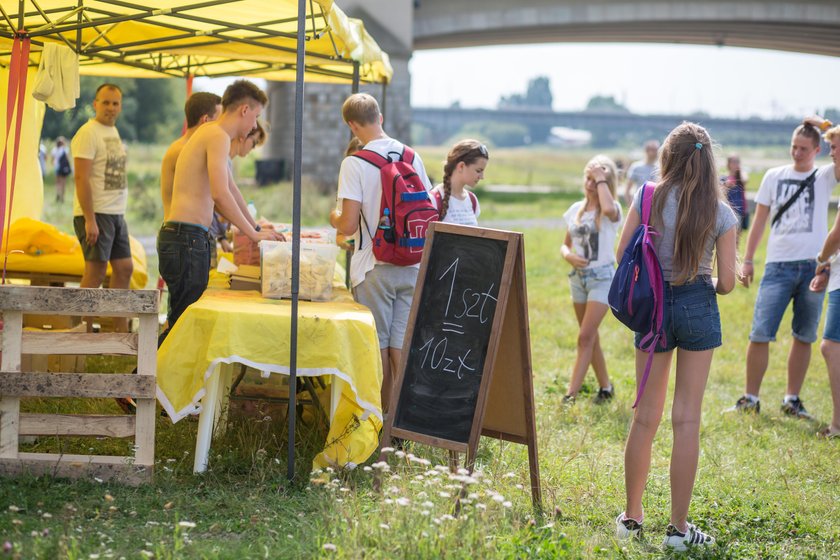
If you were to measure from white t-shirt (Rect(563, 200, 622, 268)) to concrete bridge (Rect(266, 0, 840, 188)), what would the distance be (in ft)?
59.9

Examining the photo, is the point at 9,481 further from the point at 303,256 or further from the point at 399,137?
the point at 399,137

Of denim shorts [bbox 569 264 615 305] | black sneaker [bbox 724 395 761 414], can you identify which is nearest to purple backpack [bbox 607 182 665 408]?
denim shorts [bbox 569 264 615 305]

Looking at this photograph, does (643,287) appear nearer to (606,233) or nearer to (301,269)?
(301,269)

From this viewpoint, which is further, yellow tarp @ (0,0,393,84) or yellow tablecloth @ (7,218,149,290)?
yellow tablecloth @ (7,218,149,290)

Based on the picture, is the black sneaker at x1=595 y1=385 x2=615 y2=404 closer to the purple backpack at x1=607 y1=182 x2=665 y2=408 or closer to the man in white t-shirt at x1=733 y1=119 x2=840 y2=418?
the man in white t-shirt at x1=733 y1=119 x2=840 y2=418

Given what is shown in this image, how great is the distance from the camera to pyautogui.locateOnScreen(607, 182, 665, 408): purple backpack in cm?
411

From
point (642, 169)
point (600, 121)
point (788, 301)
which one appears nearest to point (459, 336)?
point (788, 301)

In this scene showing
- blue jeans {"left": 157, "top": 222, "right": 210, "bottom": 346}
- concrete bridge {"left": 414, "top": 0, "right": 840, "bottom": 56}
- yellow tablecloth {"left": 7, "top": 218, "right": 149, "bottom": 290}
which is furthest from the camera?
concrete bridge {"left": 414, "top": 0, "right": 840, "bottom": 56}

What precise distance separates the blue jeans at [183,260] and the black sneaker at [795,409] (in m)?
4.39

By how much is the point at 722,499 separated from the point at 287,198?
64.7ft

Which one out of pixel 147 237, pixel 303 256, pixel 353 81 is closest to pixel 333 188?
pixel 147 237

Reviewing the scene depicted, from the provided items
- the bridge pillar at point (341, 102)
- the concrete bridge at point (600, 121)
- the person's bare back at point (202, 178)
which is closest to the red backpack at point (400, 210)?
the person's bare back at point (202, 178)

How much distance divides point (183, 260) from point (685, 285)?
2.73m

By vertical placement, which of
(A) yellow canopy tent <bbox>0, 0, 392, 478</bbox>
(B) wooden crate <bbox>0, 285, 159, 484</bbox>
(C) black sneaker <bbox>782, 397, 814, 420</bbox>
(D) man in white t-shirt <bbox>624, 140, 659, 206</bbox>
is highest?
(A) yellow canopy tent <bbox>0, 0, 392, 478</bbox>
